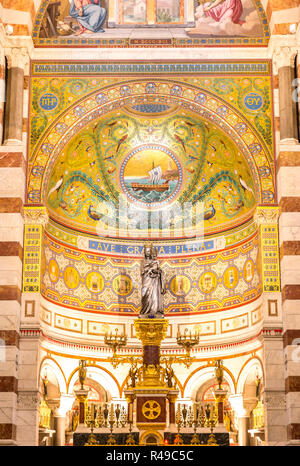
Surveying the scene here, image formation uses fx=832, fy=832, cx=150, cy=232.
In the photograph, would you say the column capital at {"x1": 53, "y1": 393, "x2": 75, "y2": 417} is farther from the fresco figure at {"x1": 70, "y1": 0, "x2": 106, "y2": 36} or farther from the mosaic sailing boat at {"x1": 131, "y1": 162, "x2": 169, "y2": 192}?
the fresco figure at {"x1": 70, "y1": 0, "x2": 106, "y2": 36}

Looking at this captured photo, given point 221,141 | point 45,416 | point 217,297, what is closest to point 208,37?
point 221,141

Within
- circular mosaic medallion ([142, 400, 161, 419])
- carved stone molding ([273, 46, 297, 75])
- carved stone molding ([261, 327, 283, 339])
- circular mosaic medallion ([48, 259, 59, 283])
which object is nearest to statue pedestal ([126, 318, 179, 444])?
circular mosaic medallion ([142, 400, 161, 419])

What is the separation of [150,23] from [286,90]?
362cm

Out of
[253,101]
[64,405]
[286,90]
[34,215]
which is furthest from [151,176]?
[64,405]

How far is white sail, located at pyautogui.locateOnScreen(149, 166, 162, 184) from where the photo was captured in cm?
2170

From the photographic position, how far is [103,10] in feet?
64.2

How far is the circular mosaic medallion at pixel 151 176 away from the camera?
21.5 meters

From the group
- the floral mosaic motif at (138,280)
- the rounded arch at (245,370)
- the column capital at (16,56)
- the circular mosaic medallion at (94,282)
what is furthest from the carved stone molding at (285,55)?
the circular mosaic medallion at (94,282)

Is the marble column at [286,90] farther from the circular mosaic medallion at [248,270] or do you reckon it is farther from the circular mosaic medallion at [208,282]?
the circular mosaic medallion at [208,282]

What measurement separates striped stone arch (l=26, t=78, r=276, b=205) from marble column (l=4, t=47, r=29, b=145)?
2.06 ft

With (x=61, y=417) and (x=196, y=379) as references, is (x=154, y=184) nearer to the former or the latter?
(x=196, y=379)

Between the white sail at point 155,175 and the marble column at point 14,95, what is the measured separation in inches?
178

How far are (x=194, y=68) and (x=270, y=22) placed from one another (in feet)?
6.78

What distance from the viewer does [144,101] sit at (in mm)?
19266
